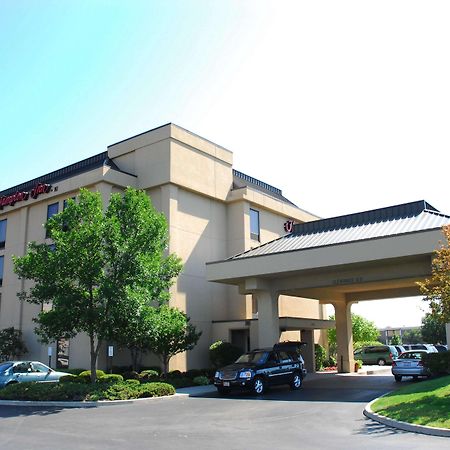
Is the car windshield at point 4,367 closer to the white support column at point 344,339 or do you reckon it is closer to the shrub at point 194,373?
the shrub at point 194,373

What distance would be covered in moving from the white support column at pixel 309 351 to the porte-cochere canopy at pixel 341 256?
4399 millimetres

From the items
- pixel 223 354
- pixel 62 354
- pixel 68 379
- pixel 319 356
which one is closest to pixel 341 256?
pixel 223 354

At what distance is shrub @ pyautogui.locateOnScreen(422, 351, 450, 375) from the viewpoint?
21609 mm

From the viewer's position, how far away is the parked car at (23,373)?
2223 cm

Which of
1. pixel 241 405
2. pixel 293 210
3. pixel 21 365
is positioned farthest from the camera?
pixel 293 210

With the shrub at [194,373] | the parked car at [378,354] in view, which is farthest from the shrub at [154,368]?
the parked car at [378,354]

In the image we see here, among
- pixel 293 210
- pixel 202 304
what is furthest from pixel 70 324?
pixel 293 210

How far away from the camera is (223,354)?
28469mm

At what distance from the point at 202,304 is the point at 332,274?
891 centimetres

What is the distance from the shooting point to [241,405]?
1716cm

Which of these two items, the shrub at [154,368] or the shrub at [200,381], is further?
the shrub at [154,368]

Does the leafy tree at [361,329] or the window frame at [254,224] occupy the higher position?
the window frame at [254,224]

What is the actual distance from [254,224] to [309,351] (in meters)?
8.77

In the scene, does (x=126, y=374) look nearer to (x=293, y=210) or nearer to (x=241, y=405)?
(x=241, y=405)
